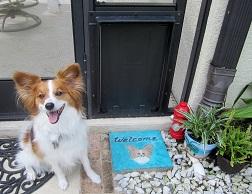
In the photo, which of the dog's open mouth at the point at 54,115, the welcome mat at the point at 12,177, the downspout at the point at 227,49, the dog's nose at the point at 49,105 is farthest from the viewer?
the welcome mat at the point at 12,177

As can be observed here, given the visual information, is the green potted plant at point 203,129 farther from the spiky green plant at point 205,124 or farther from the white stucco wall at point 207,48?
the white stucco wall at point 207,48

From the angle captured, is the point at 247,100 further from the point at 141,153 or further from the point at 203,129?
the point at 141,153

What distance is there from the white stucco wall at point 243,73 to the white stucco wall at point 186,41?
0.45m

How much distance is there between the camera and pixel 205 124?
7.14 feet

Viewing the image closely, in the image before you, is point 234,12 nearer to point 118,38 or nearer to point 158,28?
point 158,28

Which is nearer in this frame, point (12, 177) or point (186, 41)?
point (12, 177)

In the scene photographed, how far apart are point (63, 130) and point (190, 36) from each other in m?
1.38

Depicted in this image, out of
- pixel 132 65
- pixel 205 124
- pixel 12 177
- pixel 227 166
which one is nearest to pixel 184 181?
pixel 227 166

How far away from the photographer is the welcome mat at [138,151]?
2191 mm

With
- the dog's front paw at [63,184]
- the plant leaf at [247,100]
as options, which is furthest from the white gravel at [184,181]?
the plant leaf at [247,100]

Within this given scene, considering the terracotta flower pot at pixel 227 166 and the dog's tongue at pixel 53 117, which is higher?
the dog's tongue at pixel 53 117

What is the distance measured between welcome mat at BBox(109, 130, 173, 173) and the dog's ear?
0.86 metres

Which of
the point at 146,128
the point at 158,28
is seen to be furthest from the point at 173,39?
the point at 146,128

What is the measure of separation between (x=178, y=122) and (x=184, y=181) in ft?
1.71
